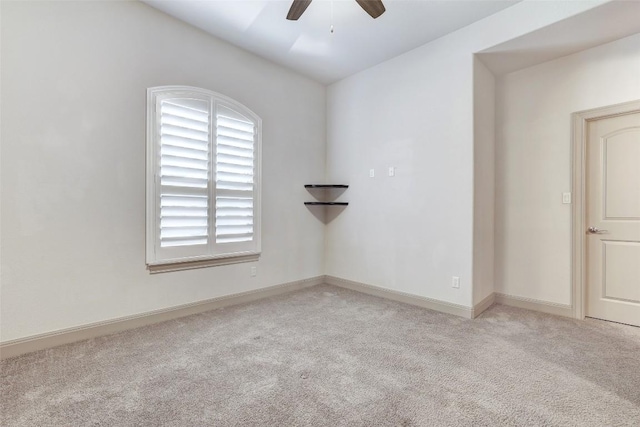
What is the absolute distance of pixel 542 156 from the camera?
11.2 ft

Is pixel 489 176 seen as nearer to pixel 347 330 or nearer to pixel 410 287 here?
pixel 410 287

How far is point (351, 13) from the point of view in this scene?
296 cm

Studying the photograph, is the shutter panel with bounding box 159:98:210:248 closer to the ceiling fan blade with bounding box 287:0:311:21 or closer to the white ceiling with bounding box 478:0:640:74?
the ceiling fan blade with bounding box 287:0:311:21

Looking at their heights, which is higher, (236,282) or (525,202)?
(525,202)

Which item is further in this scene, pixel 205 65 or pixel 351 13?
pixel 205 65

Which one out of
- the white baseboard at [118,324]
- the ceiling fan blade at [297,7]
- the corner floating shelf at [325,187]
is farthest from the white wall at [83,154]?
the corner floating shelf at [325,187]

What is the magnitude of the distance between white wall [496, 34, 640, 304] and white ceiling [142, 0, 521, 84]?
3.49ft

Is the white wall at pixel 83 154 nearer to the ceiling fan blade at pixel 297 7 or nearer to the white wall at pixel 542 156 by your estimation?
the ceiling fan blade at pixel 297 7

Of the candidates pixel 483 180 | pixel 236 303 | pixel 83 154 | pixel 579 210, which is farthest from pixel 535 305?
pixel 83 154

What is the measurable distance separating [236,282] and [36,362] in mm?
1793

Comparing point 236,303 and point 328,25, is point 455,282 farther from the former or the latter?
point 328,25

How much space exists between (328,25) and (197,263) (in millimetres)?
2872

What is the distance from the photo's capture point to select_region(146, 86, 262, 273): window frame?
289 cm

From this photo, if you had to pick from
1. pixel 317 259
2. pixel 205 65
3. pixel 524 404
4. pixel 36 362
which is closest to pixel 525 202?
pixel 524 404
